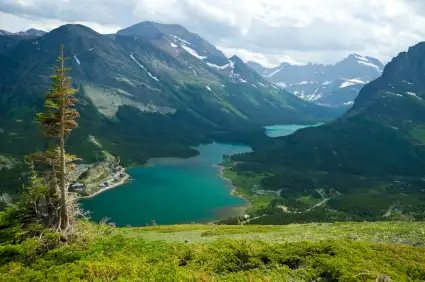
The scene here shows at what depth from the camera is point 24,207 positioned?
1713 inches

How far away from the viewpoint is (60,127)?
140 ft

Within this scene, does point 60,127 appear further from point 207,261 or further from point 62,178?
point 207,261

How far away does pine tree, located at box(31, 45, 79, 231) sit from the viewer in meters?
40.9

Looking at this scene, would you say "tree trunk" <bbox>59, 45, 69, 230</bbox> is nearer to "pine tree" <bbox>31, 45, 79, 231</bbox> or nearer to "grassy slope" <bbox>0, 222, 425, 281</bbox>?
"pine tree" <bbox>31, 45, 79, 231</bbox>

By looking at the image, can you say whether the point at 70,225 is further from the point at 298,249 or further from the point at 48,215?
the point at 298,249

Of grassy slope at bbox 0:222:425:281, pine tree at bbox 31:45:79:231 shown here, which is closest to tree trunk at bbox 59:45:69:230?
pine tree at bbox 31:45:79:231

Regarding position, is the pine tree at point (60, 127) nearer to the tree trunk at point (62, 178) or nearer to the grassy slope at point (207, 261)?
the tree trunk at point (62, 178)

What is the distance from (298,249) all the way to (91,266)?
18861 millimetres

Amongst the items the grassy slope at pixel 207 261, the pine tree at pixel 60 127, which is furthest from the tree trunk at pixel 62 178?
the grassy slope at pixel 207 261

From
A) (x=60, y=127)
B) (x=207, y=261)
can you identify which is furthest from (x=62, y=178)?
(x=207, y=261)

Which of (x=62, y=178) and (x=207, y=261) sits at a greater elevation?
(x=62, y=178)

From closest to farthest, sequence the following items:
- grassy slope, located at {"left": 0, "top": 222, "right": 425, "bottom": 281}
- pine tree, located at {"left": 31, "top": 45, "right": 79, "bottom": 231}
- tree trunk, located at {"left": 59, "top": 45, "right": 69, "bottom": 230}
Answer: grassy slope, located at {"left": 0, "top": 222, "right": 425, "bottom": 281} → tree trunk, located at {"left": 59, "top": 45, "right": 69, "bottom": 230} → pine tree, located at {"left": 31, "top": 45, "right": 79, "bottom": 231}

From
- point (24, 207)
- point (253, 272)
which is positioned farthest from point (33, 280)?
point (253, 272)

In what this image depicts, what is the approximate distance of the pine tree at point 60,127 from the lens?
134 ft
